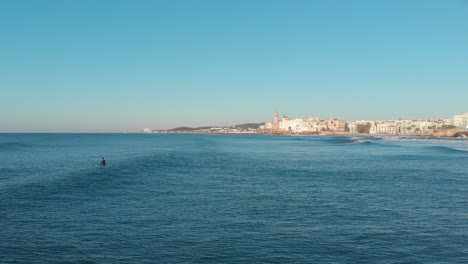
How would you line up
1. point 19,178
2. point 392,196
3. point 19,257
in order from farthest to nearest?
point 19,178 → point 392,196 → point 19,257

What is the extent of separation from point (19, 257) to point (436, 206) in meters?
20.5

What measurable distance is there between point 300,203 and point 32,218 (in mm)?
14402

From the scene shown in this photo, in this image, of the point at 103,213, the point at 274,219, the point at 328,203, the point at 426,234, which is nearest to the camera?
the point at 426,234

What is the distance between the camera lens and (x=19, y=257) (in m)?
12.9

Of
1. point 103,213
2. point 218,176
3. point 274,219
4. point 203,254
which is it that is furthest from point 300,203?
point 218,176

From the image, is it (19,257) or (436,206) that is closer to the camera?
(19,257)

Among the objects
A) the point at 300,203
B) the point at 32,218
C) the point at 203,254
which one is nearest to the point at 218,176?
the point at 300,203

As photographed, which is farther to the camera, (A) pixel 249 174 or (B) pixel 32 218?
(A) pixel 249 174

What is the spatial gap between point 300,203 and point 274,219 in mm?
4043

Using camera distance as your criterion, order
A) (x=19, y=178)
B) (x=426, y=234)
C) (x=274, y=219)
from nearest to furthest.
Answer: (x=426, y=234) < (x=274, y=219) < (x=19, y=178)

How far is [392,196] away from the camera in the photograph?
2373 centimetres

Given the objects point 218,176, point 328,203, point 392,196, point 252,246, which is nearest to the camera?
point 252,246

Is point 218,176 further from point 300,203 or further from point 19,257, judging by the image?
point 19,257

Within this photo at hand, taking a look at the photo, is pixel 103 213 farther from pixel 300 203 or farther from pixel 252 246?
pixel 300 203
